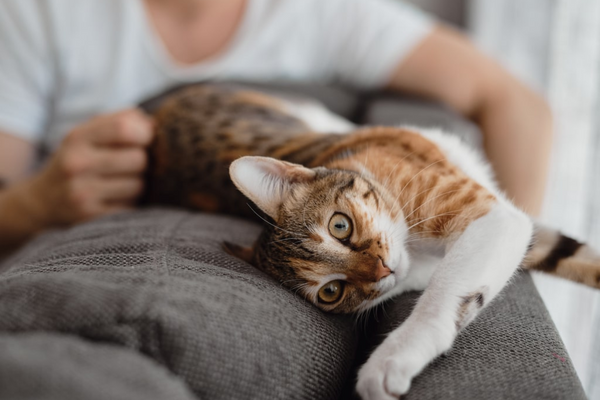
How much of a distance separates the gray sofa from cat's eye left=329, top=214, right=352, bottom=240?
161mm

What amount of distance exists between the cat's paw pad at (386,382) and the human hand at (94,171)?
1.12 m

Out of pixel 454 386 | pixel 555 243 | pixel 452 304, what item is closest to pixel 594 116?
pixel 555 243

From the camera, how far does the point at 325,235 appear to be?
101cm

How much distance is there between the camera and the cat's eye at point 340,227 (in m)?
1.02

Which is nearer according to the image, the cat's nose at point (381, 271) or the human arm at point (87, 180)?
the cat's nose at point (381, 271)

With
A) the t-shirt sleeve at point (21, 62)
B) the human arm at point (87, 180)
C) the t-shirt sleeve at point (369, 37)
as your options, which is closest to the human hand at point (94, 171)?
the human arm at point (87, 180)

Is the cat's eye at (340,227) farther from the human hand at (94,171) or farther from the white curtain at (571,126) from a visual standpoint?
the human hand at (94,171)

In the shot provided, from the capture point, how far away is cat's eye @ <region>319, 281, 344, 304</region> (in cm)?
98

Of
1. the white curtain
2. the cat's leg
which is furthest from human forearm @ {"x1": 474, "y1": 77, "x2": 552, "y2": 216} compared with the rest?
the cat's leg

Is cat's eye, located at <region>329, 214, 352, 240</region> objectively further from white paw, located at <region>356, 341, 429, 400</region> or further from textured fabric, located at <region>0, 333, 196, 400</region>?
textured fabric, located at <region>0, 333, 196, 400</region>

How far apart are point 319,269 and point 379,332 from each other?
0.17 meters

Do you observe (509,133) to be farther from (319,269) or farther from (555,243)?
(319,269)

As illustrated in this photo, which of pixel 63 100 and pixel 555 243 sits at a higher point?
pixel 555 243

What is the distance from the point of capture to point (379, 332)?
979mm
